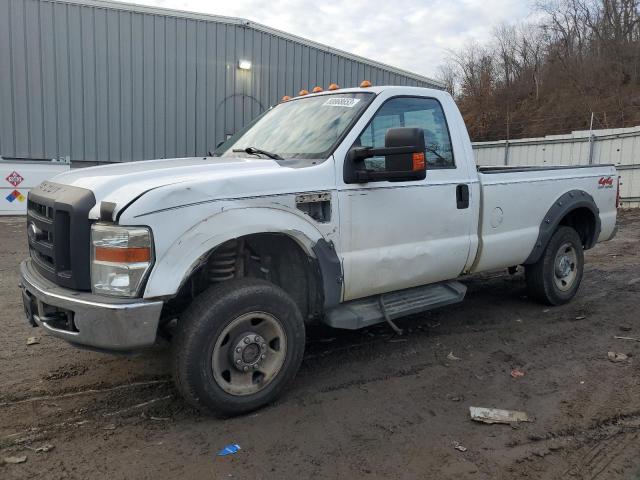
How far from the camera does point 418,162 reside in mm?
3557

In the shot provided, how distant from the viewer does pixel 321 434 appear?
313 cm

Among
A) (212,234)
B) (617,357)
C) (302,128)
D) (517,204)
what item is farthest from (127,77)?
(617,357)

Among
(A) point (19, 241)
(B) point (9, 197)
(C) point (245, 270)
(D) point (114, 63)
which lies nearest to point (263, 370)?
(C) point (245, 270)

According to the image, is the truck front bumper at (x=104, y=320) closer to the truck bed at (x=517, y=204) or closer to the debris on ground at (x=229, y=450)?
the debris on ground at (x=229, y=450)

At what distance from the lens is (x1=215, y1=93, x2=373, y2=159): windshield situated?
3898 millimetres

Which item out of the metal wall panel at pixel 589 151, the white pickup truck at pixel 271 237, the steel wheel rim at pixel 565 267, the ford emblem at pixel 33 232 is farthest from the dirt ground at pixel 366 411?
the metal wall panel at pixel 589 151

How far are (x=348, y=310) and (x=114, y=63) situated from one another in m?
12.2

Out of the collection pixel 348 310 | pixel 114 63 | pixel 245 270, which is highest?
pixel 114 63

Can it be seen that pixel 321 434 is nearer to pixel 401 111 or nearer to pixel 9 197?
pixel 401 111

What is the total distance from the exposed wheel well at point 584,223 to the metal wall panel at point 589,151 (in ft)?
32.3

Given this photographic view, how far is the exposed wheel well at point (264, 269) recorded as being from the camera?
346 cm

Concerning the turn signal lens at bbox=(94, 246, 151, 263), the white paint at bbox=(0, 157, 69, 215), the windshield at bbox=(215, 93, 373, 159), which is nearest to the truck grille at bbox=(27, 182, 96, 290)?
the turn signal lens at bbox=(94, 246, 151, 263)

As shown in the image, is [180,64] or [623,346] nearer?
[623,346]

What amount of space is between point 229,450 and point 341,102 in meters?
2.64
